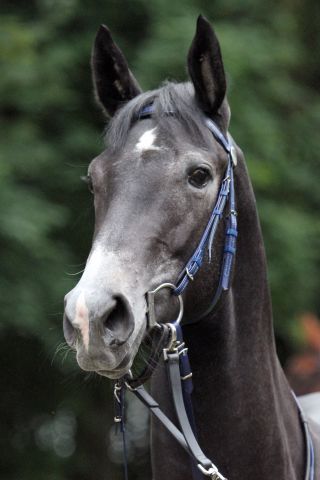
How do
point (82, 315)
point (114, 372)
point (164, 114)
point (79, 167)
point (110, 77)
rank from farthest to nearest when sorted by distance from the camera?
1. point (79, 167)
2. point (110, 77)
3. point (164, 114)
4. point (114, 372)
5. point (82, 315)

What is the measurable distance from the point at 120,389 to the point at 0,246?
9.85 feet

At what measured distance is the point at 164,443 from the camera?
10.4ft

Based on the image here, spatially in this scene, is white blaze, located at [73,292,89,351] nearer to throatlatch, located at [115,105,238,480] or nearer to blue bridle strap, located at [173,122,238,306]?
throatlatch, located at [115,105,238,480]

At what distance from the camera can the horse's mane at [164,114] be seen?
3.09 m

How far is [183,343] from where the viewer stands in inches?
118

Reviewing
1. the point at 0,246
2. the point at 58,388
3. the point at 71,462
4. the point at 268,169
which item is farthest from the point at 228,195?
the point at 71,462

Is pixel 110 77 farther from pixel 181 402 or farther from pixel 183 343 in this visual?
pixel 181 402

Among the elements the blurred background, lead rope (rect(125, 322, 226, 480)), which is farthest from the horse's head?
the blurred background

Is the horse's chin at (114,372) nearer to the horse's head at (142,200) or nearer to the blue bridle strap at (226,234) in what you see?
the horse's head at (142,200)

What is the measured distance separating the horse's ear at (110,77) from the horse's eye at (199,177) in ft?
1.75

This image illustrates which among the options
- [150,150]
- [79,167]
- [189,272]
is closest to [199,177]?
[150,150]

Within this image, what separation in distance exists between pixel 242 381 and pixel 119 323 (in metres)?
0.67

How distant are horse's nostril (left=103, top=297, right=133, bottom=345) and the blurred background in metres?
2.78

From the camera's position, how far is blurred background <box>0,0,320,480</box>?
6148 millimetres
